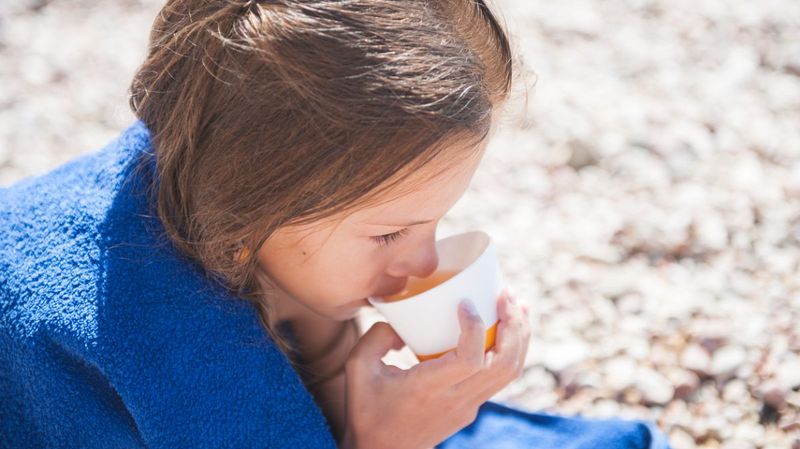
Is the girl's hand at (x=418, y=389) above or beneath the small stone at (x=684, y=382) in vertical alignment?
above

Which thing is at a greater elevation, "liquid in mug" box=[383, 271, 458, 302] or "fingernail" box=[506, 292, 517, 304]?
"fingernail" box=[506, 292, 517, 304]

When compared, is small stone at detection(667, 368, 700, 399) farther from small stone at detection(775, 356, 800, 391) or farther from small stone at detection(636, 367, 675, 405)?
small stone at detection(775, 356, 800, 391)

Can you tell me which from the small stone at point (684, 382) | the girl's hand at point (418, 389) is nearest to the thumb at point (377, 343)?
the girl's hand at point (418, 389)

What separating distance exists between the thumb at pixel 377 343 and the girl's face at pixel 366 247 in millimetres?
79

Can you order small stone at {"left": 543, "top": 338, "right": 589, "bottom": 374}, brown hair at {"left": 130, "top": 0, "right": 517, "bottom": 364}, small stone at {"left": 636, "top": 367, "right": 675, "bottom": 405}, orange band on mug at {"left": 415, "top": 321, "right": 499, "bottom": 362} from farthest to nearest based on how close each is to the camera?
small stone at {"left": 543, "top": 338, "right": 589, "bottom": 374} < small stone at {"left": 636, "top": 367, "right": 675, "bottom": 405} < orange band on mug at {"left": 415, "top": 321, "right": 499, "bottom": 362} < brown hair at {"left": 130, "top": 0, "right": 517, "bottom": 364}

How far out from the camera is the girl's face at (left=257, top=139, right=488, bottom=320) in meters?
1.66

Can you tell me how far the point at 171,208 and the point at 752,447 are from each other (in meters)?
1.52

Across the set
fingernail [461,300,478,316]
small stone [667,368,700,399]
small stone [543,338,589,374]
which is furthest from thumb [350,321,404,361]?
small stone [667,368,700,399]

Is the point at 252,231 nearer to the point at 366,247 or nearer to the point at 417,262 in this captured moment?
the point at 366,247

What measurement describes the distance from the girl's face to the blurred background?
42cm

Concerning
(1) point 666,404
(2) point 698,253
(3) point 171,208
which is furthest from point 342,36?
(2) point 698,253

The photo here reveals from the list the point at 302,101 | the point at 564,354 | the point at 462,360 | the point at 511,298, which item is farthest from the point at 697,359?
the point at 302,101

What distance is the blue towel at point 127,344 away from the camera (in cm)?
167

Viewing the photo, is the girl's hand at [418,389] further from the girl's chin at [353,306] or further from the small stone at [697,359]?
the small stone at [697,359]
